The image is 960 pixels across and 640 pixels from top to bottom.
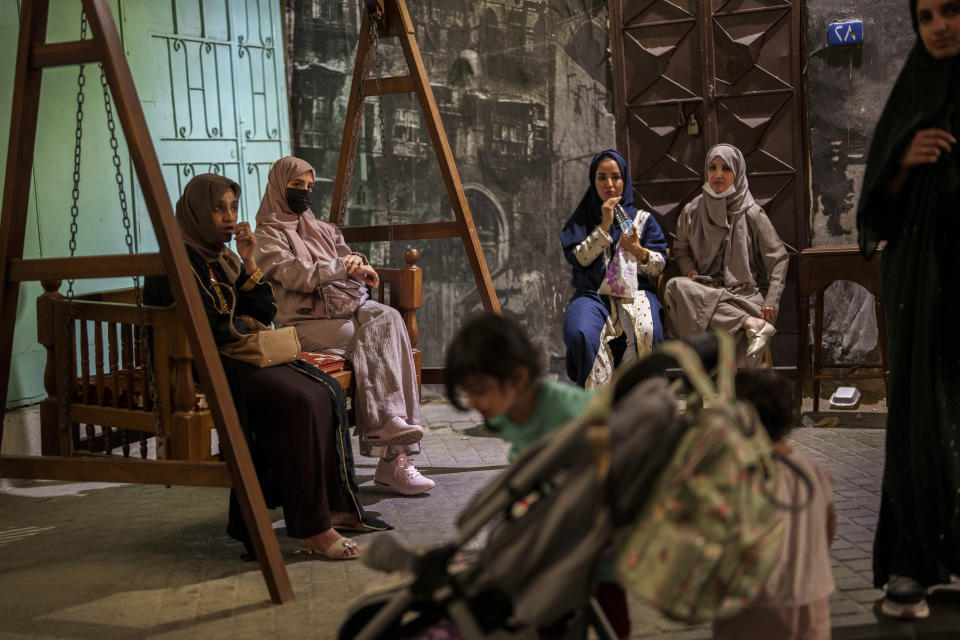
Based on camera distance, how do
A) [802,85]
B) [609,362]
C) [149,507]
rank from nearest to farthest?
[149,507]
[609,362]
[802,85]

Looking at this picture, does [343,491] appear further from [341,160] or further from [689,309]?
[689,309]

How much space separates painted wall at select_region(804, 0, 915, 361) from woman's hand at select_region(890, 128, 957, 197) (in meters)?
3.27

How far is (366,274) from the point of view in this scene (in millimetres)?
4961

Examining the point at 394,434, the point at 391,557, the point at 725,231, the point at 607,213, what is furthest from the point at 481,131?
the point at 391,557

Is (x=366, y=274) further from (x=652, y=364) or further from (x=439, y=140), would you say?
(x=652, y=364)

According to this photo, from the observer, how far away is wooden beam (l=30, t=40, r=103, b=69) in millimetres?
3414

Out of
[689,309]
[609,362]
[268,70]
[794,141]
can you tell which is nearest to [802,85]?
[794,141]

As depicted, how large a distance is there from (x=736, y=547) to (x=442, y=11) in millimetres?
5450

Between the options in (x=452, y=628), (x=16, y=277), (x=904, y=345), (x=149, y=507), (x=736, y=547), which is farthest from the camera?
(x=149, y=507)

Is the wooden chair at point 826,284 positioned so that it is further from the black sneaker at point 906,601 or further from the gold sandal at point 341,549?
the gold sandal at point 341,549

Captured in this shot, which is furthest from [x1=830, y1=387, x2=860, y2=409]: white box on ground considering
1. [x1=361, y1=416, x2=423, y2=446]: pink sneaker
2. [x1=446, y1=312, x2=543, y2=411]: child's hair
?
[x1=446, y1=312, x2=543, y2=411]: child's hair

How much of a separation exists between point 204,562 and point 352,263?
1.58m

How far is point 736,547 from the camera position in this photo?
195 centimetres

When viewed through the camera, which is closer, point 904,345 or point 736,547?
point 736,547
